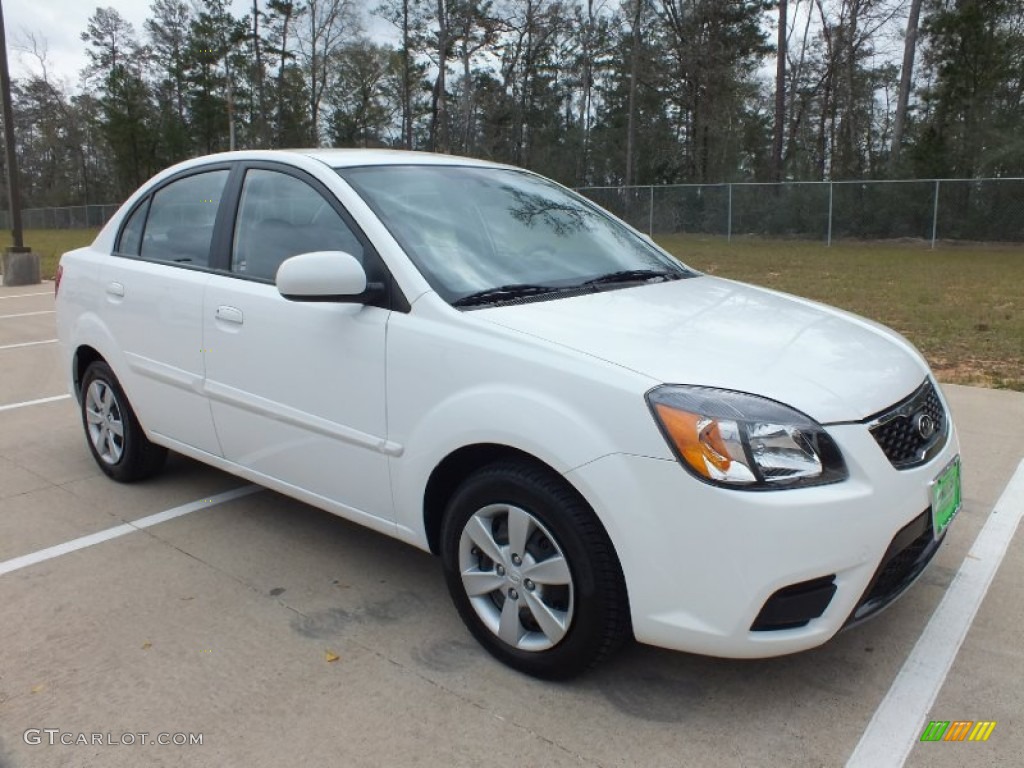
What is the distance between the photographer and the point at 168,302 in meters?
3.81

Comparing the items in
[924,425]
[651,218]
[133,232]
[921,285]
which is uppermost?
[651,218]

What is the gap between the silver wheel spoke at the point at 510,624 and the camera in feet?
8.68

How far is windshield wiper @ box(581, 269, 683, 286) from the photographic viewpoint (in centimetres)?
329

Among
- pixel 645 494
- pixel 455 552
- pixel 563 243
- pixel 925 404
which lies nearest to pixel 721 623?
pixel 645 494

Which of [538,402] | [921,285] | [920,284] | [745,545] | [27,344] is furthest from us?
[920,284]

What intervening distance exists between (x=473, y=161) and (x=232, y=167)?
1100 mm

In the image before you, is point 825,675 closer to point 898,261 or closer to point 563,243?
point 563,243

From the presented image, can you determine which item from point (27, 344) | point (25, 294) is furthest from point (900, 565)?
point (25, 294)

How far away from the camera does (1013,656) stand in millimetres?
2764

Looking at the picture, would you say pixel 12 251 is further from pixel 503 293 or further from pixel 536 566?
pixel 536 566

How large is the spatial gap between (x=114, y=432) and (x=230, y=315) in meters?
1.45

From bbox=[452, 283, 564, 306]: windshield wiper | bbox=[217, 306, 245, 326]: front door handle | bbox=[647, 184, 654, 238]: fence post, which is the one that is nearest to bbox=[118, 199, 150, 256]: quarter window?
bbox=[217, 306, 245, 326]: front door handle

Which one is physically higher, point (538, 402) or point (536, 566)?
point (538, 402)

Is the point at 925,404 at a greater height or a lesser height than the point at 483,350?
lesser
